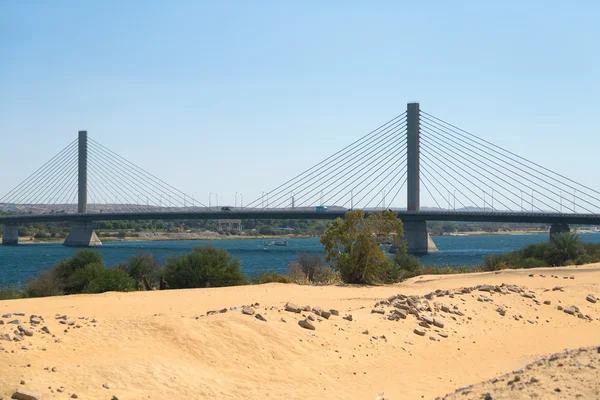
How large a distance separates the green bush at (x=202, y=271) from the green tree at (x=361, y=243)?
13.0 feet

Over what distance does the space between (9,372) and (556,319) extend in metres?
14.2

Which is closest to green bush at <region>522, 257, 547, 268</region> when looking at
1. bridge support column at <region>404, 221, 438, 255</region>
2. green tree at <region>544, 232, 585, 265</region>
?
green tree at <region>544, 232, 585, 265</region>

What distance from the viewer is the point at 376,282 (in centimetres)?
2892

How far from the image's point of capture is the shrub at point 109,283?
80.4 ft

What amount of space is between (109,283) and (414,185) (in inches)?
1988

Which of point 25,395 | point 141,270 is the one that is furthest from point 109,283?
point 25,395

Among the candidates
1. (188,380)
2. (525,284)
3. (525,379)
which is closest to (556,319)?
(525,284)

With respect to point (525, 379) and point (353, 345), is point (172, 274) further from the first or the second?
point (525, 379)

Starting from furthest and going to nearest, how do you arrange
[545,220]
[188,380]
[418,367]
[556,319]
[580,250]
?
[545,220] < [580,250] < [556,319] < [418,367] < [188,380]

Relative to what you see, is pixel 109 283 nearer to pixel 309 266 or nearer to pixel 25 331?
pixel 309 266

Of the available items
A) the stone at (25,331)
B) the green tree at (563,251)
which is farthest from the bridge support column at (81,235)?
the stone at (25,331)

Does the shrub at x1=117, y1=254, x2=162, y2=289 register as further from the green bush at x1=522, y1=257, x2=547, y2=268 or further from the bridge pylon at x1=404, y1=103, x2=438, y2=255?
the bridge pylon at x1=404, y1=103, x2=438, y2=255

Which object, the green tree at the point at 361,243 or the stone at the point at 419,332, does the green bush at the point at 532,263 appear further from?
the stone at the point at 419,332

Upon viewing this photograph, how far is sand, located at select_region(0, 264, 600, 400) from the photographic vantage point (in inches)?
448
